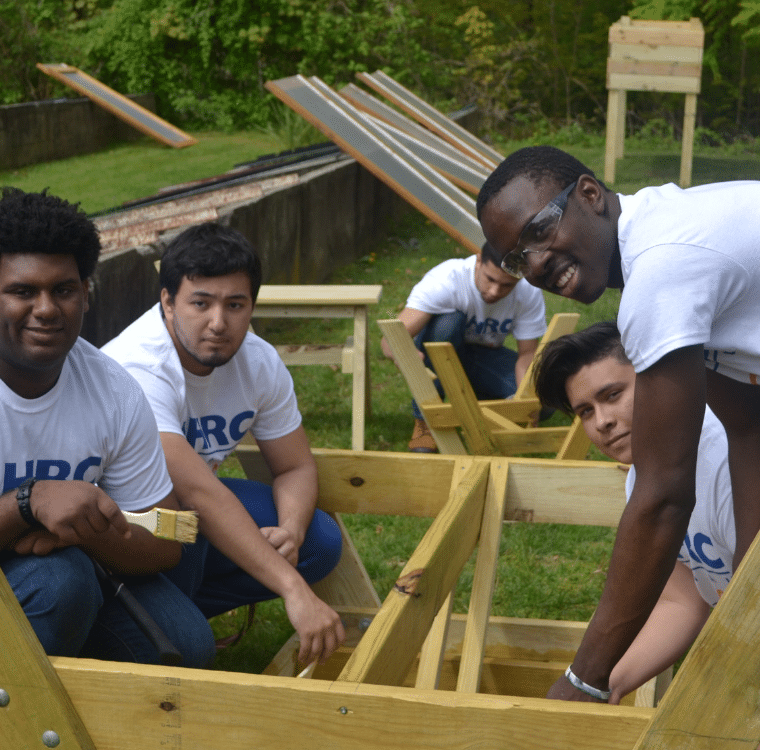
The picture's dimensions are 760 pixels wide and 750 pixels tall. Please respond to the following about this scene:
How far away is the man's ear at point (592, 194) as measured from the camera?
187 centimetres

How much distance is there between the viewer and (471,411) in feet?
14.3

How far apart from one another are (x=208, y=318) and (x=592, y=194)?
1427mm

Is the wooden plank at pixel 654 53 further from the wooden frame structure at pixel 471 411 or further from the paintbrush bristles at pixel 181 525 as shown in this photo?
the paintbrush bristles at pixel 181 525

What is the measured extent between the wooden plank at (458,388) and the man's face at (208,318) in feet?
4.47

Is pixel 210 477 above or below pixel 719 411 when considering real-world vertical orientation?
below

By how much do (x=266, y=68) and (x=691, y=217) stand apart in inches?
603

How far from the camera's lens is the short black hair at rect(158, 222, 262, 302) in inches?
118

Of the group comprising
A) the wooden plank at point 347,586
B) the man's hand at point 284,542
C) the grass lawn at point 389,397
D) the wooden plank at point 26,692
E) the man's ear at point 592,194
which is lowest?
the grass lawn at point 389,397

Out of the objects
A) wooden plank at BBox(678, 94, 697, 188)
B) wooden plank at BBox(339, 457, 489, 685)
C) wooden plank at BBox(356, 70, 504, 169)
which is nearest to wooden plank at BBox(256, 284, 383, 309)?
wooden plank at BBox(339, 457, 489, 685)

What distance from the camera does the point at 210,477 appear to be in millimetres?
2721

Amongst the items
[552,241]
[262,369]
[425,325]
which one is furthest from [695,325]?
[425,325]

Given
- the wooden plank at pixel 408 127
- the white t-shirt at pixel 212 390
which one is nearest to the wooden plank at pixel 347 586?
the white t-shirt at pixel 212 390

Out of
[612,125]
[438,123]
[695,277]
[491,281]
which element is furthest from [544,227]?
[438,123]

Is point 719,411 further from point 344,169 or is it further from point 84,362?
point 344,169
